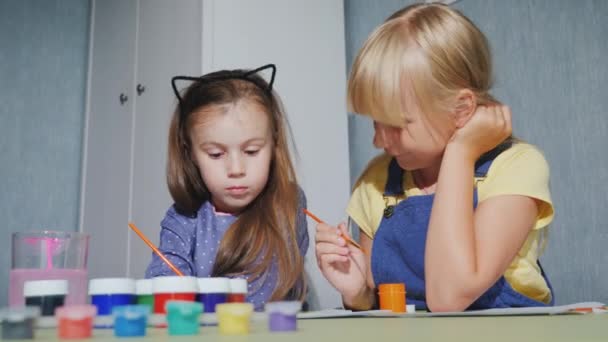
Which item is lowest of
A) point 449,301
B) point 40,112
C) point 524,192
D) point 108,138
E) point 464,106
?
point 449,301

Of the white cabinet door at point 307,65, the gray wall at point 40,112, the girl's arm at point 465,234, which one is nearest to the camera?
the girl's arm at point 465,234

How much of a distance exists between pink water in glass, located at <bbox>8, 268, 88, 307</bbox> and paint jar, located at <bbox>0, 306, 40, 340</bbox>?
0.84 feet

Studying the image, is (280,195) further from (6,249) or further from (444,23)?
(6,249)

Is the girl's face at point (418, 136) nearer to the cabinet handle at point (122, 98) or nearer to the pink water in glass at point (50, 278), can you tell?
the pink water in glass at point (50, 278)

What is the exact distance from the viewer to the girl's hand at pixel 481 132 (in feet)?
2.74

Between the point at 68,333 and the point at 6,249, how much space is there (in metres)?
2.04

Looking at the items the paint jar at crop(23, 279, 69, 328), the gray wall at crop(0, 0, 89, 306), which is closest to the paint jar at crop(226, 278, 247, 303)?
the paint jar at crop(23, 279, 69, 328)

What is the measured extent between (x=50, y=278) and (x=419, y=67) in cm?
54

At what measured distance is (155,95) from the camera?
1.87 meters

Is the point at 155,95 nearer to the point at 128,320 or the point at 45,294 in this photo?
the point at 45,294

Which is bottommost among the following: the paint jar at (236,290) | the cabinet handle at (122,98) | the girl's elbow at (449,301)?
the girl's elbow at (449,301)

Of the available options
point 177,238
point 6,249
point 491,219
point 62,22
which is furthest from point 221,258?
point 62,22

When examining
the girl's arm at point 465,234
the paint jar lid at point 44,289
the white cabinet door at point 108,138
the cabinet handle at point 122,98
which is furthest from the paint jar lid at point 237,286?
the cabinet handle at point 122,98

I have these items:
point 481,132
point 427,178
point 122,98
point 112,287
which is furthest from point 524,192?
point 122,98
